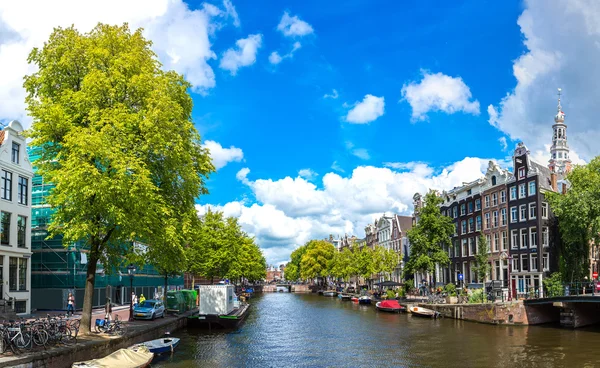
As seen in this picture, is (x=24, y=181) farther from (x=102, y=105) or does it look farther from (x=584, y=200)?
(x=584, y=200)

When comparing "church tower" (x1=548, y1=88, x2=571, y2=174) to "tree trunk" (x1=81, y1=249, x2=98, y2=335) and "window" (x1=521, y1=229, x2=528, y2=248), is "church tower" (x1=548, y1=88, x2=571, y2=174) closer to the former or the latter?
"window" (x1=521, y1=229, x2=528, y2=248)

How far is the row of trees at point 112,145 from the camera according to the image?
2800 centimetres

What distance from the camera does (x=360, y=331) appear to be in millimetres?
48656

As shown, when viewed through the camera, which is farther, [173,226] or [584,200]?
[584,200]

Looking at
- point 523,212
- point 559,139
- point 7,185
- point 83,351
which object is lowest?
point 83,351

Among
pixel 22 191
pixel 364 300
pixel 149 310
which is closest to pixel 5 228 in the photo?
pixel 22 191

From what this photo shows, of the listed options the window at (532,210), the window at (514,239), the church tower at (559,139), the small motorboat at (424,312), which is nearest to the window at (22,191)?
the small motorboat at (424,312)

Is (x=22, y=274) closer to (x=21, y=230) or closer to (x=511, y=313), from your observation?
(x=21, y=230)

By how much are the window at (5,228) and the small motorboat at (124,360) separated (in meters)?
19.9

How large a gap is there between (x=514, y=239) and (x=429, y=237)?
40.0 ft

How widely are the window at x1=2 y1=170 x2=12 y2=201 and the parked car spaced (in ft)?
44.0

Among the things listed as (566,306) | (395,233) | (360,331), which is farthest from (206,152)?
(395,233)

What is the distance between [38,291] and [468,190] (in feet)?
194

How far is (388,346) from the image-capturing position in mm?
38906
